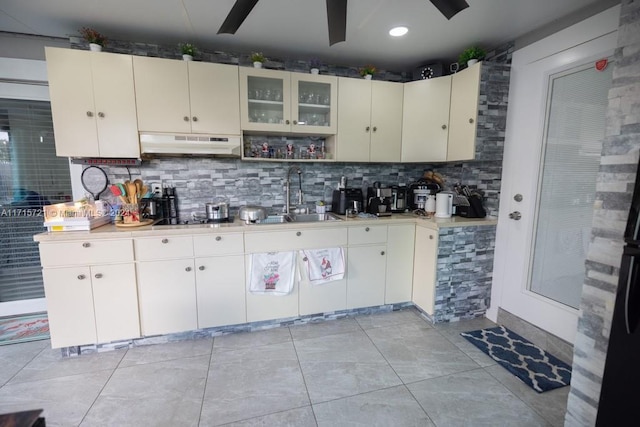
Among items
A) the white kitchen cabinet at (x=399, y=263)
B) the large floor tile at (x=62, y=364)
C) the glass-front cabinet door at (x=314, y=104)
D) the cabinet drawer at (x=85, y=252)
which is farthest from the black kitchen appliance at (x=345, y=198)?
the large floor tile at (x=62, y=364)

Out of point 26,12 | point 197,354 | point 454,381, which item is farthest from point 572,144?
point 26,12

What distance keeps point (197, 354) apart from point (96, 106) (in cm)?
204

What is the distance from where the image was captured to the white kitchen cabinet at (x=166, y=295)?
2165 mm

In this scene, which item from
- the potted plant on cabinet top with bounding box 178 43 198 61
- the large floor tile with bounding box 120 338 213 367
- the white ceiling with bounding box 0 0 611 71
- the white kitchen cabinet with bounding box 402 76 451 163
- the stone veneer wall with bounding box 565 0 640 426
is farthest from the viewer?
the white kitchen cabinet with bounding box 402 76 451 163

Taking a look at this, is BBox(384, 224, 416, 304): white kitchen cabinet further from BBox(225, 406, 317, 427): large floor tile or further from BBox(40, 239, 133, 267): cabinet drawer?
BBox(40, 239, 133, 267): cabinet drawer

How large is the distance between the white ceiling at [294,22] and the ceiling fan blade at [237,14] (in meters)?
0.51

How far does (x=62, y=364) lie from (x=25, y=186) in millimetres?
1659

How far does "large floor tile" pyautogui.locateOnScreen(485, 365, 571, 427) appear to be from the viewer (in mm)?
1620

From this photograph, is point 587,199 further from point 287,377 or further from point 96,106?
point 96,106

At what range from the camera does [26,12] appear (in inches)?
79.3

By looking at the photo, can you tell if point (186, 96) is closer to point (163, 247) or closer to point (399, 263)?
point (163, 247)

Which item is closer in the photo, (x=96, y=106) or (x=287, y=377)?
(x=287, y=377)

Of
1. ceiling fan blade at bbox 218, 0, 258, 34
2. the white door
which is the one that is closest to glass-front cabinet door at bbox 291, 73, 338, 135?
ceiling fan blade at bbox 218, 0, 258, 34

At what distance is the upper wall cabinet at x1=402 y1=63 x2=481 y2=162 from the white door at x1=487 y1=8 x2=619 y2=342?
0.35 metres
